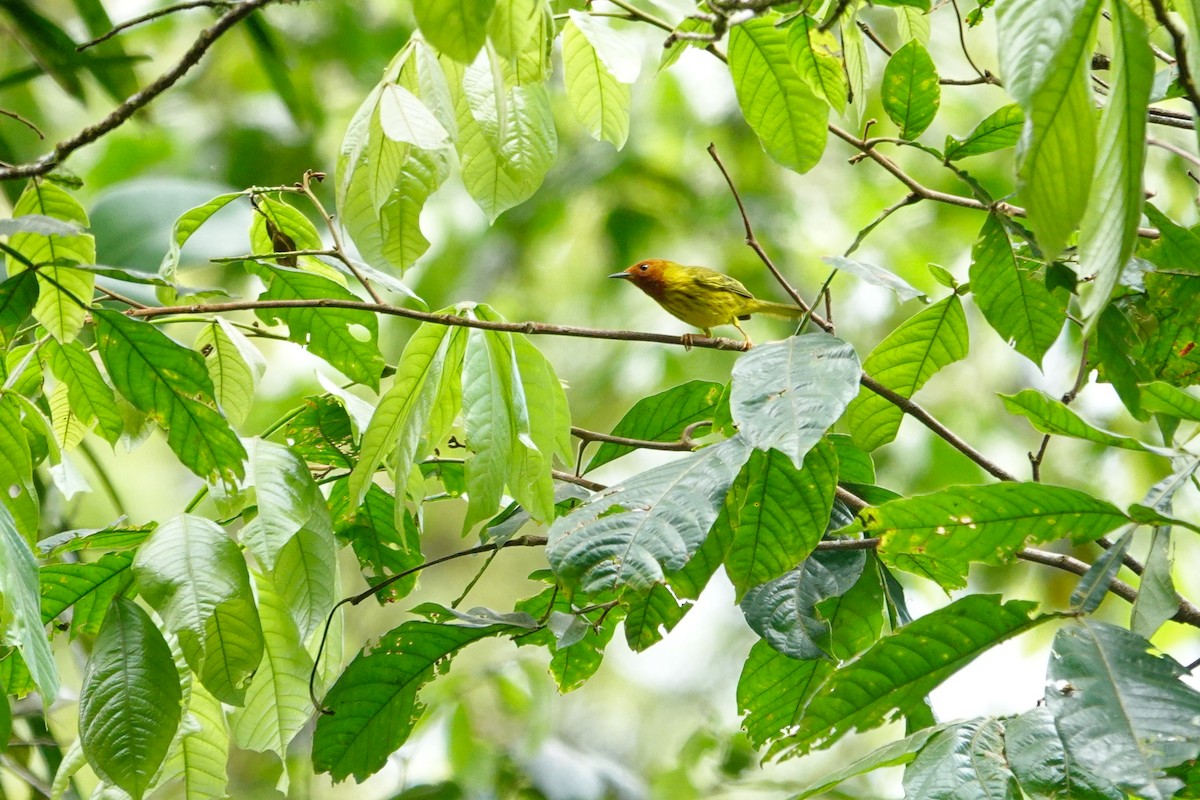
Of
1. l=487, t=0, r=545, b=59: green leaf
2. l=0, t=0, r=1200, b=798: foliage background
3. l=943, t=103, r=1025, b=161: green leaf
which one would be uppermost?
l=487, t=0, r=545, b=59: green leaf

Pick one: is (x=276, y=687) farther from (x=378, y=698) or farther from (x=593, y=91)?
(x=593, y=91)

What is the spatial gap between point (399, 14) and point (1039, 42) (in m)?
7.65

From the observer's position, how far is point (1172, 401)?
1.14 m

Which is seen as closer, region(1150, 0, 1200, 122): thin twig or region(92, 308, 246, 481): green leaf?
region(1150, 0, 1200, 122): thin twig

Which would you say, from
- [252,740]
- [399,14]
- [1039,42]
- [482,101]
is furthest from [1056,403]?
[399,14]

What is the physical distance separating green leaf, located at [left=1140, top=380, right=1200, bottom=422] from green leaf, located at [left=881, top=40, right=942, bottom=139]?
54 centimetres

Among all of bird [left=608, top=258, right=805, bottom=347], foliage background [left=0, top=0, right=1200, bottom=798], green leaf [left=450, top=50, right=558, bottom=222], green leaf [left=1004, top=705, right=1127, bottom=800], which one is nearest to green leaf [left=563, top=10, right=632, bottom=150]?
green leaf [left=450, top=50, right=558, bottom=222]

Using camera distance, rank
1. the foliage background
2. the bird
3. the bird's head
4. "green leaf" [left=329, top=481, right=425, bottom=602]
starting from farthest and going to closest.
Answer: the foliage background, the bird's head, the bird, "green leaf" [left=329, top=481, right=425, bottom=602]

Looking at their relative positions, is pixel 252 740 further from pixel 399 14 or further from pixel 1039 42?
pixel 399 14

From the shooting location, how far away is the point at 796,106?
150cm

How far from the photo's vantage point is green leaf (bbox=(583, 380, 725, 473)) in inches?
69.3

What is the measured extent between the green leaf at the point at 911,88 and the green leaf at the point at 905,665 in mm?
747

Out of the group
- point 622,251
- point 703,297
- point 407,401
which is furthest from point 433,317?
point 622,251

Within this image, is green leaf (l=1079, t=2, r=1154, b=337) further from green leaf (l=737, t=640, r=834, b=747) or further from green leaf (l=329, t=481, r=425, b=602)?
green leaf (l=329, t=481, r=425, b=602)
